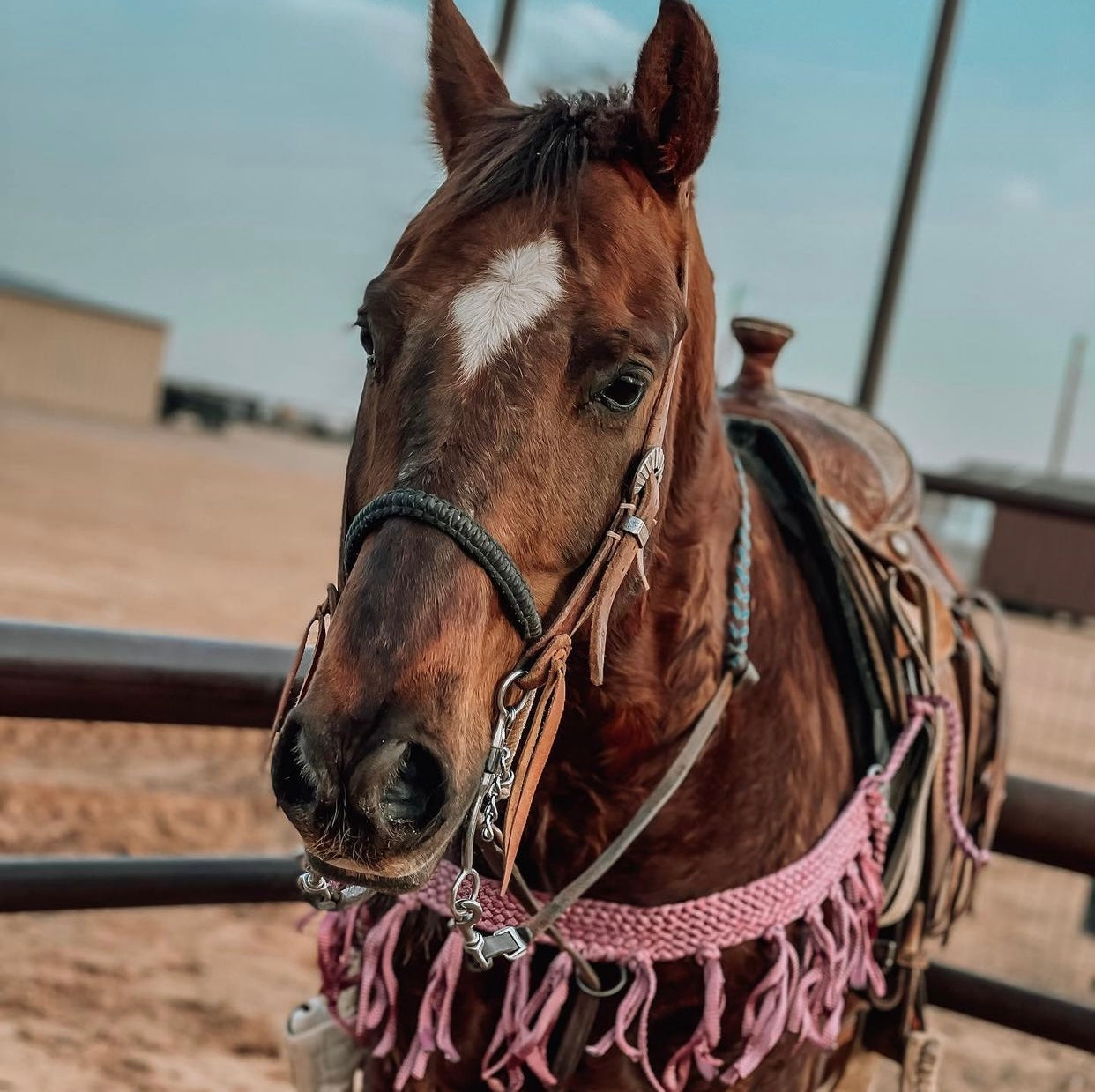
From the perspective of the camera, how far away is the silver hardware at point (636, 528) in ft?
4.01

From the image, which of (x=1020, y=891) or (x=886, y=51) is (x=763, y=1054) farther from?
(x=1020, y=891)

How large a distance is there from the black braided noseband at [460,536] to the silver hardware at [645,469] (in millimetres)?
185

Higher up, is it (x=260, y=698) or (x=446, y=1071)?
(x=260, y=698)

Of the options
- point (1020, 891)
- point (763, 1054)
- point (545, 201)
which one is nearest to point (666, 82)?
point (545, 201)

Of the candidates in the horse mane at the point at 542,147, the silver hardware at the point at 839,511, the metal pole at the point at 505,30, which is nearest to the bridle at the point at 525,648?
the horse mane at the point at 542,147

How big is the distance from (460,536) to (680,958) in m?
0.74

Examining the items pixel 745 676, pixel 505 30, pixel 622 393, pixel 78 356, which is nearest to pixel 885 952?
pixel 745 676

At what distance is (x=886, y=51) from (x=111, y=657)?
7.93 feet

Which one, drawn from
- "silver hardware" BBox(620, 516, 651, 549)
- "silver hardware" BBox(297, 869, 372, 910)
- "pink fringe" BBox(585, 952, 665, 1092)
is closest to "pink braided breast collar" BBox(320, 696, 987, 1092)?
"pink fringe" BBox(585, 952, 665, 1092)

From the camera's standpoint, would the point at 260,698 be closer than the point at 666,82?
No

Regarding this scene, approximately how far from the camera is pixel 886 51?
2.97m

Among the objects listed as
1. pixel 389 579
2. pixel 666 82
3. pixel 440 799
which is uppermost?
pixel 666 82

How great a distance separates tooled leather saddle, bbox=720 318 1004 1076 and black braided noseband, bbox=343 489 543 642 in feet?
2.62

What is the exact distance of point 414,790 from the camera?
1.05m
